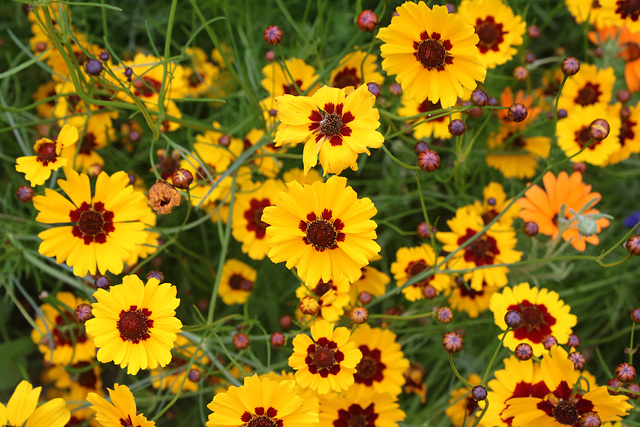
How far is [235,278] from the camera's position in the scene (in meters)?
2.28

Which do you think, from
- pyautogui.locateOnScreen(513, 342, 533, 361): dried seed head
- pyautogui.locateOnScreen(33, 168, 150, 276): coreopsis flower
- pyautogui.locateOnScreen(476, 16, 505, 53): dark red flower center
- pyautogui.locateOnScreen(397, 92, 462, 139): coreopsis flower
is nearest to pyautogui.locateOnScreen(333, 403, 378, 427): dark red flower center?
pyautogui.locateOnScreen(513, 342, 533, 361): dried seed head

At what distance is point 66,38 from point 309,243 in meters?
0.95

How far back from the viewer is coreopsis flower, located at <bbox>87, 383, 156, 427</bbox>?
1.56m

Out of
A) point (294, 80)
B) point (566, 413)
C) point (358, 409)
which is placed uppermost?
point (294, 80)

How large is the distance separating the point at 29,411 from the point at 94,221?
1.79 ft

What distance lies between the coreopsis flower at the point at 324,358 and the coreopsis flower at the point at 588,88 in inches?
51.5

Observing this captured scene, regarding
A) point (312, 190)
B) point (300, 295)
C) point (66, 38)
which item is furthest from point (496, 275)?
point (66, 38)

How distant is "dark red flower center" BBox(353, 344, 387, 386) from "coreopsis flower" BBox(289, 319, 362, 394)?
28 cm

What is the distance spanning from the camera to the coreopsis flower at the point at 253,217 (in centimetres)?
210

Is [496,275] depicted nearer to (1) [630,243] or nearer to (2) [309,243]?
(1) [630,243]

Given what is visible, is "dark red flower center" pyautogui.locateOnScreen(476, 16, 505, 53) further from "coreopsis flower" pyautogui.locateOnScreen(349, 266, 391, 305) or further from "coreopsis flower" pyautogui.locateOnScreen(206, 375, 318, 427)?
"coreopsis flower" pyautogui.locateOnScreen(206, 375, 318, 427)

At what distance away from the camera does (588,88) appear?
2.36 meters

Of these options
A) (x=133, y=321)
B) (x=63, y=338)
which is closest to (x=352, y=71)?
(x=133, y=321)

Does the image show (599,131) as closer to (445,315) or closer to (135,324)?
(445,315)
